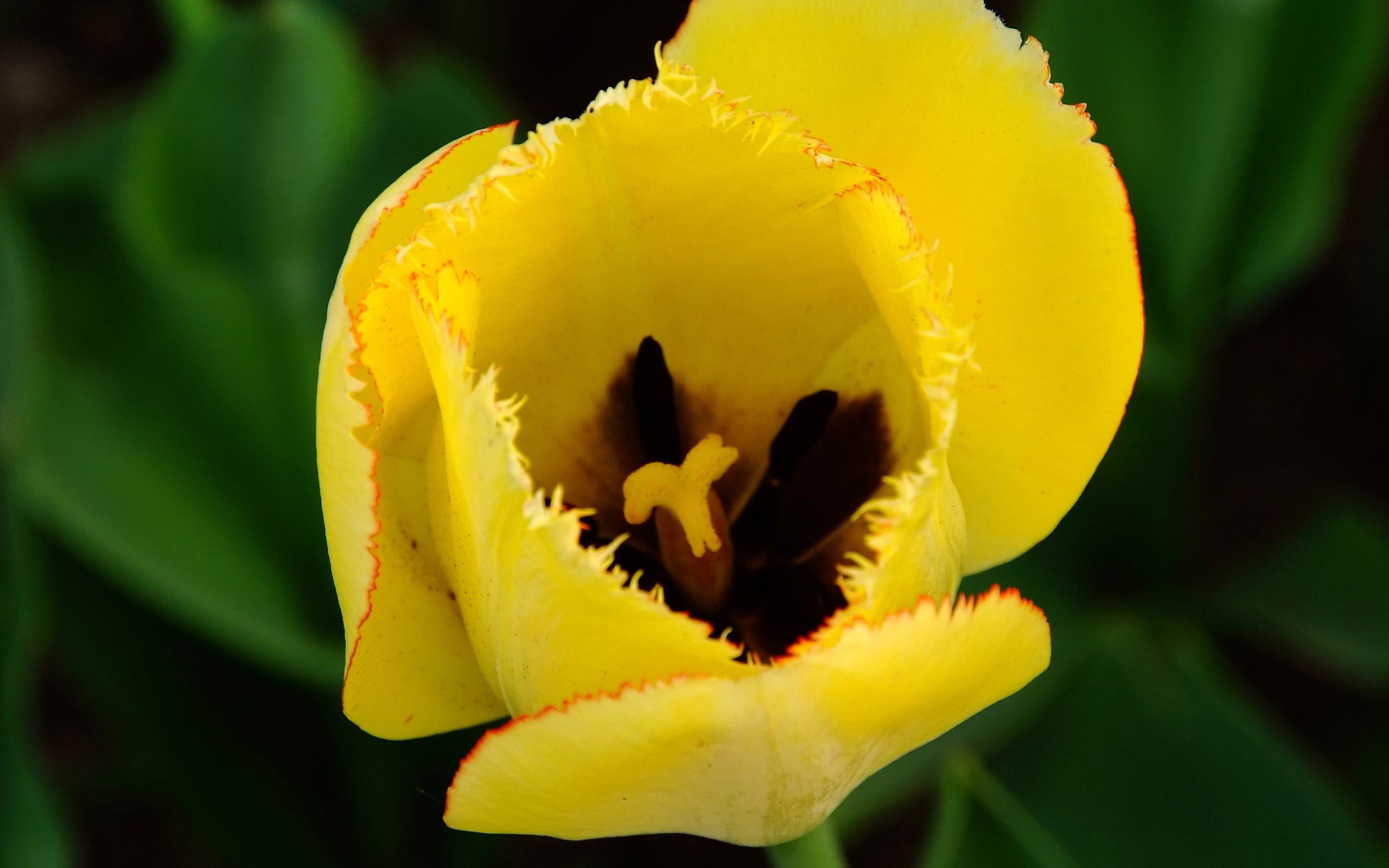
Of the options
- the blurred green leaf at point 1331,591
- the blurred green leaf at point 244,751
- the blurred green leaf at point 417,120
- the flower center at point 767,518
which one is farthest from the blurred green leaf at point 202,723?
the blurred green leaf at point 1331,591

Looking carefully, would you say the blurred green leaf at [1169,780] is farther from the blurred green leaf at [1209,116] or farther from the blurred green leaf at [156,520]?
the blurred green leaf at [156,520]

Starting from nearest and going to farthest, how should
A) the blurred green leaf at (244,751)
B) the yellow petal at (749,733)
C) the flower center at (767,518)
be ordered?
the yellow petal at (749,733) → the flower center at (767,518) → the blurred green leaf at (244,751)

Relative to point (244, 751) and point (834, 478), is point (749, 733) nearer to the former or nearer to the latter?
point (834, 478)

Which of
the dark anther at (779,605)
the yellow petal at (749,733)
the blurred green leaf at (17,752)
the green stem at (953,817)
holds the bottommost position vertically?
the blurred green leaf at (17,752)

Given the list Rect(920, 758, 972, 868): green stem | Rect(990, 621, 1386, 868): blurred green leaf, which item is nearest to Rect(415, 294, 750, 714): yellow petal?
Rect(920, 758, 972, 868): green stem

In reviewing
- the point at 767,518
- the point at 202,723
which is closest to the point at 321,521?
the point at 202,723

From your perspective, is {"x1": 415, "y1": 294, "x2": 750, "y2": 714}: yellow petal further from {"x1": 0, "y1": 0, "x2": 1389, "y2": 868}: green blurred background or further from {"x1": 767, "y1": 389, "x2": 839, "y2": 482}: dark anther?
{"x1": 0, "y1": 0, "x2": 1389, "y2": 868}: green blurred background

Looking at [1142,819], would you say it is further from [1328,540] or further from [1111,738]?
[1328,540]
